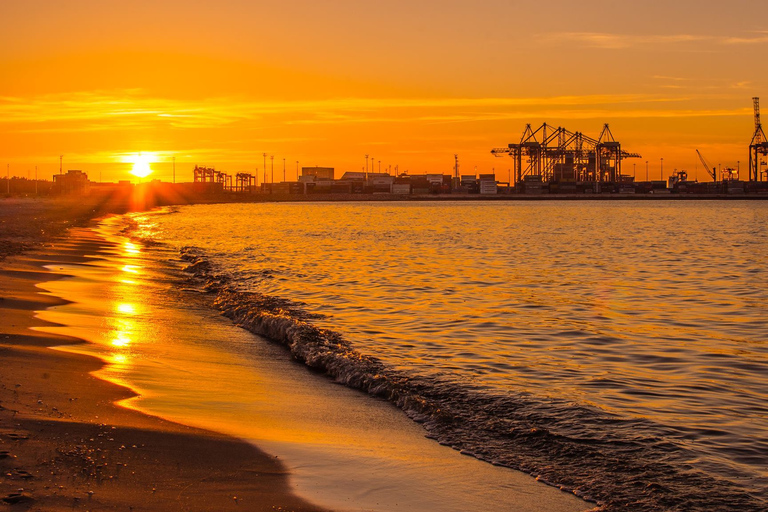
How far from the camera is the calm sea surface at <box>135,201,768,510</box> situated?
547cm

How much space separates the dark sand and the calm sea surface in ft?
Answer: 6.56

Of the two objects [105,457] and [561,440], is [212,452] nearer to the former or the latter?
[105,457]

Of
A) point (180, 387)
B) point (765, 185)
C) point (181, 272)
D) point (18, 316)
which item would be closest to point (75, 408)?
point (180, 387)

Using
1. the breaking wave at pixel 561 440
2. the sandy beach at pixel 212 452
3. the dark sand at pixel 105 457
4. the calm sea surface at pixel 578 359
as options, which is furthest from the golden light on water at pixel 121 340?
the calm sea surface at pixel 578 359

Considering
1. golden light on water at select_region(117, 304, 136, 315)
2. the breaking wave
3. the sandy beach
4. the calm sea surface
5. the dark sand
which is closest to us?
the dark sand

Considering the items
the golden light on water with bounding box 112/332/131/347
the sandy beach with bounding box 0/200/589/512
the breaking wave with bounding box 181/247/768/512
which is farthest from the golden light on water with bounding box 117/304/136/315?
the breaking wave with bounding box 181/247/768/512

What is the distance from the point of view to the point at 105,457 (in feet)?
15.4

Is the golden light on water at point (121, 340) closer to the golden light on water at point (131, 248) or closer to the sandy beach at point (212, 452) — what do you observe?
the sandy beach at point (212, 452)

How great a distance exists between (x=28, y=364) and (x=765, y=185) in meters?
194

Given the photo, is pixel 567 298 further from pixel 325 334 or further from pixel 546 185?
pixel 546 185

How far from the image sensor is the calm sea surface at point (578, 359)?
5.47 meters

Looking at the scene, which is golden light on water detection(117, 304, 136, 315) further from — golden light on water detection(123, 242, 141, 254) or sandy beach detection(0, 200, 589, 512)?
golden light on water detection(123, 242, 141, 254)

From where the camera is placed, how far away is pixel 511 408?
6.88 meters

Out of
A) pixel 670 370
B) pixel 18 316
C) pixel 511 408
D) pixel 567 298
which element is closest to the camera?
Result: pixel 511 408
